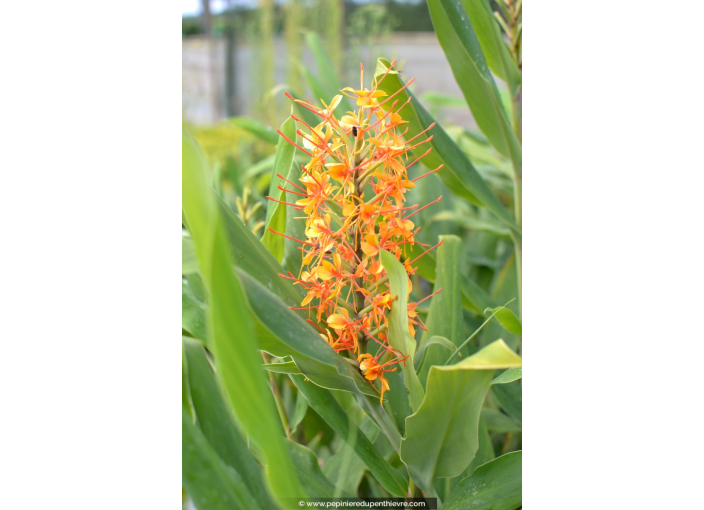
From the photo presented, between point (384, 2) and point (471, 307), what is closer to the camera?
point (471, 307)

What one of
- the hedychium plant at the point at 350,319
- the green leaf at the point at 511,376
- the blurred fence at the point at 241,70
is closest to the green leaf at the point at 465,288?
the hedychium plant at the point at 350,319

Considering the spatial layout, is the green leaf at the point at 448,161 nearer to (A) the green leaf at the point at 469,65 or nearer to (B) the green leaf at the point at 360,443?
(A) the green leaf at the point at 469,65

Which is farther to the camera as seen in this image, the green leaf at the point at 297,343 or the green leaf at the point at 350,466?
the green leaf at the point at 350,466

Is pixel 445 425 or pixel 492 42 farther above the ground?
pixel 492 42

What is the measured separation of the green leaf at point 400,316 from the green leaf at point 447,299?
9 cm

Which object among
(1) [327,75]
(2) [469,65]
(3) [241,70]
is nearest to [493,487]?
(2) [469,65]

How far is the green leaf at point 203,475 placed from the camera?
20cm

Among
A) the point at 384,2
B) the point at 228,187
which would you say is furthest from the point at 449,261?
the point at 384,2

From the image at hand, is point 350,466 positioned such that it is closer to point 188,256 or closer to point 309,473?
point 309,473

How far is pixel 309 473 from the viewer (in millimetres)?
283

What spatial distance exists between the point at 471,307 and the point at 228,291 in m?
0.31

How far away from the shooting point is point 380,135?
9.7 inches

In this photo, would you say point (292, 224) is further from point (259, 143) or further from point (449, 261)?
point (259, 143)

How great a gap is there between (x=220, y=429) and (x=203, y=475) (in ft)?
0.13
